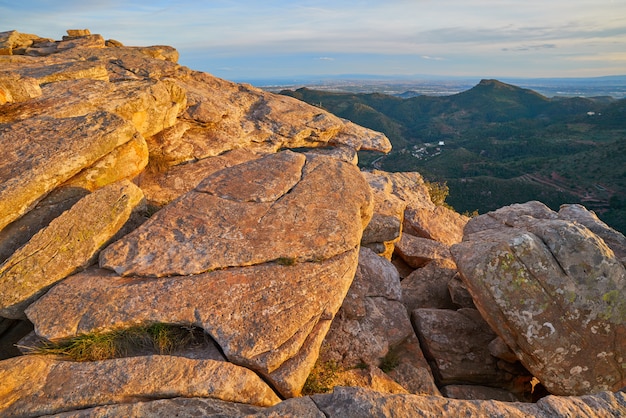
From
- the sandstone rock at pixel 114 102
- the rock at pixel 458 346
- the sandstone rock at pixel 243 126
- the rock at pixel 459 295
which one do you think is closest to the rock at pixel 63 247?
the sandstone rock at pixel 114 102

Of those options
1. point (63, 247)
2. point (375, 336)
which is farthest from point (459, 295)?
point (63, 247)

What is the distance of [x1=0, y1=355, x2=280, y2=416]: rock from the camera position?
521 cm

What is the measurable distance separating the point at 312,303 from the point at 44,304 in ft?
17.0

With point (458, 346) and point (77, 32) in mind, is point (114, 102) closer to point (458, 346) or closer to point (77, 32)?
point (458, 346)

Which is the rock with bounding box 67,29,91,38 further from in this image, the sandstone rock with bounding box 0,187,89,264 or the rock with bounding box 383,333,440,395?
the rock with bounding box 383,333,440,395

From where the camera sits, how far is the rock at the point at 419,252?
1405cm

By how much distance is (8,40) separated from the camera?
17.7m

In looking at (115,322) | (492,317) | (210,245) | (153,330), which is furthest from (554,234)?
(115,322)

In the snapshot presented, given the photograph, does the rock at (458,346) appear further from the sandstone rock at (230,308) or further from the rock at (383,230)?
the sandstone rock at (230,308)

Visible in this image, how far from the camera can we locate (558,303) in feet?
27.1

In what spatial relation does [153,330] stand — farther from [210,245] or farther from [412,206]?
[412,206]

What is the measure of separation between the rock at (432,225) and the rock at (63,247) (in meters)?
12.9

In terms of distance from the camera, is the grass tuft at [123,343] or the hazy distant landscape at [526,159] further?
the hazy distant landscape at [526,159]

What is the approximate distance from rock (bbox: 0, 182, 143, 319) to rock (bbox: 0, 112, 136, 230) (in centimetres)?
93
